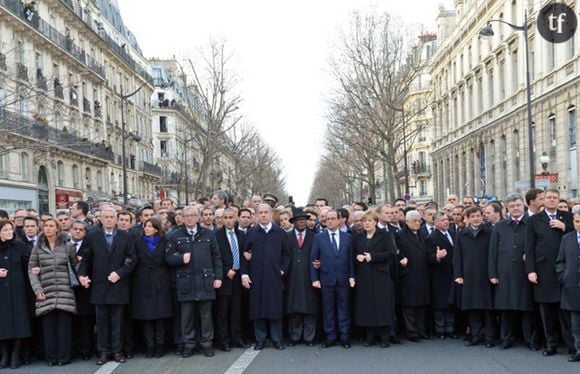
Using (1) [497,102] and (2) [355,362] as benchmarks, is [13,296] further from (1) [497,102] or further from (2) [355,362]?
(1) [497,102]

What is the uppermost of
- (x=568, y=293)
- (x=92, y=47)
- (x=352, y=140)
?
(x=92, y=47)

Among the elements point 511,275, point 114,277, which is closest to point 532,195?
point 511,275

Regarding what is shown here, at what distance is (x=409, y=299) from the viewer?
9766 mm

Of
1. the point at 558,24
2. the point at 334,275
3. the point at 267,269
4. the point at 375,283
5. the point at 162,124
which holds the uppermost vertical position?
the point at 162,124

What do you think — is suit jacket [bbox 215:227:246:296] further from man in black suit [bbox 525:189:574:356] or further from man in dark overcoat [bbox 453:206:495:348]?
man in black suit [bbox 525:189:574:356]

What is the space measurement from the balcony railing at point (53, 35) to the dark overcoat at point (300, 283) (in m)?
27.4

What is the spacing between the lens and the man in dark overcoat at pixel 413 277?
32.1 feet

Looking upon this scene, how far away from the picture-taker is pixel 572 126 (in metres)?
32.5

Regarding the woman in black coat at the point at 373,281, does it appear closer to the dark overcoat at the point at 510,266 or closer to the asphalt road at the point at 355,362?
the asphalt road at the point at 355,362

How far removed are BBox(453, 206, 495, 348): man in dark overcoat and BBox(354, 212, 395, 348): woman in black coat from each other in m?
1.01

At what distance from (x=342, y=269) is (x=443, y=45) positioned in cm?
5750

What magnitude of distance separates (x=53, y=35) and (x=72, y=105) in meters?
5.35

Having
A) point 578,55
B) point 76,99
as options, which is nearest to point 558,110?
point 578,55

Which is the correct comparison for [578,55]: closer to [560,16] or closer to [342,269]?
[560,16]
